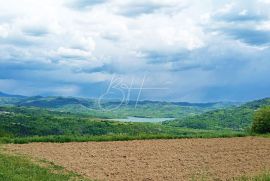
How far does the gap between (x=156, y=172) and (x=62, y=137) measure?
67.1 ft

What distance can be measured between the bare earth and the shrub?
11.3m

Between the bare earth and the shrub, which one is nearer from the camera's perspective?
the bare earth

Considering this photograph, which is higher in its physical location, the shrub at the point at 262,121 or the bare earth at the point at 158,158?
the shrub at the point at 262,121

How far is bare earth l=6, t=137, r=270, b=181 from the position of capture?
23.3 meters

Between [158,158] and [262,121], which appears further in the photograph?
[262,121]

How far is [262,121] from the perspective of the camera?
2004 inches

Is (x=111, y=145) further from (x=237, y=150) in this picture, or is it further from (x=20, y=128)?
(x=20, y=128)

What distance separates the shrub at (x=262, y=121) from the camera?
50844 millimetres

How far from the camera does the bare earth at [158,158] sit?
23266 millimetres

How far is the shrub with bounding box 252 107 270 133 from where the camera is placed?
50.8 metres

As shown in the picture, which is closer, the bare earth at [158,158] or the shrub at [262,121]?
the bare earth at [158,158]

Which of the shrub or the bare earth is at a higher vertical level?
the shrub

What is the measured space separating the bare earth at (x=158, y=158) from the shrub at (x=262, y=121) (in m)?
11.3

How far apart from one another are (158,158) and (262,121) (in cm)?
2461
